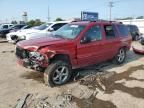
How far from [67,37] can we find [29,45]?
1362mm

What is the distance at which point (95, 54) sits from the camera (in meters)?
7.56

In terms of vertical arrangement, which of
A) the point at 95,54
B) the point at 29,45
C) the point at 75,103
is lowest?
the point at 75,103

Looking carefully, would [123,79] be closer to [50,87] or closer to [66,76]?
[66,76]

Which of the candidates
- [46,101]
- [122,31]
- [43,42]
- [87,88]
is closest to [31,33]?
[122,31]

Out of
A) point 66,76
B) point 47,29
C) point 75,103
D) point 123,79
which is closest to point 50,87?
point 66,76

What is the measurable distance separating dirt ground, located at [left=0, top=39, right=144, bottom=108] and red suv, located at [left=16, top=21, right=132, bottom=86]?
1.41 ft

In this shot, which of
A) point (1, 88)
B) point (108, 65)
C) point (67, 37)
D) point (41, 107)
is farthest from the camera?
point (108, 65)

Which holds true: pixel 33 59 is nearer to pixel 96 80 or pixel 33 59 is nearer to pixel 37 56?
pixel 37 56

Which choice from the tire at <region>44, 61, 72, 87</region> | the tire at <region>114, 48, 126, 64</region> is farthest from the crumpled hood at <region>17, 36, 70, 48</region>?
the tire at <region>114, 48, 126, 64</region>

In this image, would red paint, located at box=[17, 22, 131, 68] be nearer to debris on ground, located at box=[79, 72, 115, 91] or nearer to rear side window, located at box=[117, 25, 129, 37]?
rear side window, located at box=[117, 25, 129, 37]

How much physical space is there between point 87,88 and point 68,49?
1.30 meters

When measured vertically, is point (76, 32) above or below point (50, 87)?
above

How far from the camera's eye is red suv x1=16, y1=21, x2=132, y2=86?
20.1 ft

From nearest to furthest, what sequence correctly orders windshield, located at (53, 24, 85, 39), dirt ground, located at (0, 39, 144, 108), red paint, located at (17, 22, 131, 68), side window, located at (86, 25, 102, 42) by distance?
dirt ground, located at (0, 39, 144, 108) → red paint, located at (17, 22, 131, 68) → windshield, located at (53, 24, 85, 39) → side window, located at (86, 25, 102, 42)
